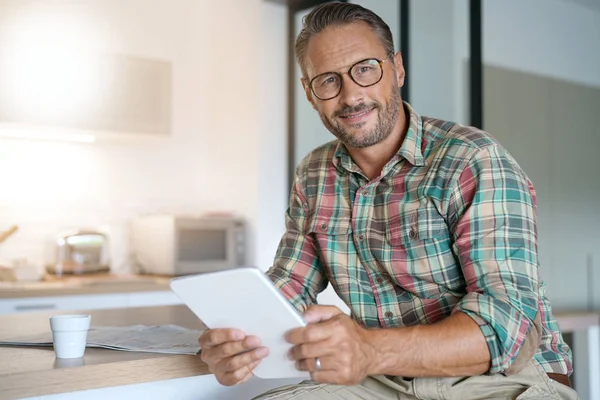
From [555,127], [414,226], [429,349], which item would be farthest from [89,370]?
[555,127]

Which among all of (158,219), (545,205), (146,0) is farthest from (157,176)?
(545,205)

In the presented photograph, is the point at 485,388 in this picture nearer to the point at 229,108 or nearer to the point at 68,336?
the point at 68,336

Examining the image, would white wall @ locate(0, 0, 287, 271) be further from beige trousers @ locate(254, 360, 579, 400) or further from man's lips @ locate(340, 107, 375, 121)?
beige trousers @ locate(254, 360, 579, 400)

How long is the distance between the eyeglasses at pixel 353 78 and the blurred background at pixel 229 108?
49.1 inches

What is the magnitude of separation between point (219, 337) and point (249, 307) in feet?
0.41

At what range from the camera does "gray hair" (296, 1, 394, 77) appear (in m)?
1.51

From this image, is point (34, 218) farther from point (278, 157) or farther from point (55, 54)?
point (278, 157)

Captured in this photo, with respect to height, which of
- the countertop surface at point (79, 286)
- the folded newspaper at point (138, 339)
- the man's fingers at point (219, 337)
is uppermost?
the man's fingers at point (219, 337)

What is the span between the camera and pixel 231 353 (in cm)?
112

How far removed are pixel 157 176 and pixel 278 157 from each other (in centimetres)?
78

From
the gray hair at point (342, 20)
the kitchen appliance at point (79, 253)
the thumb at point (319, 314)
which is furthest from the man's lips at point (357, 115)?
the kitchen appliance at point (79, 253)

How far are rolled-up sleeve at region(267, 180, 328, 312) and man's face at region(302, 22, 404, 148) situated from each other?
0.22m

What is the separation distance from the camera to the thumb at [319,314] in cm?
107

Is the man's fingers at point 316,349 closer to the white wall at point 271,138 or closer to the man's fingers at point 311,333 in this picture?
the man's fingers at point 311,333
